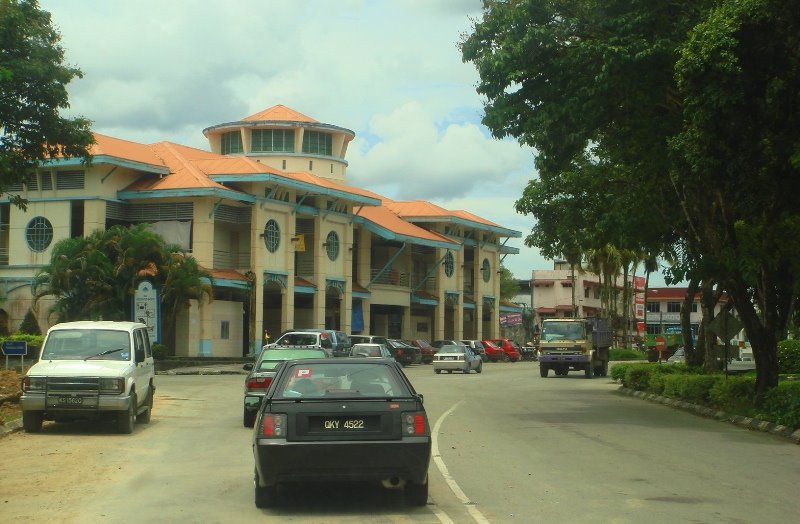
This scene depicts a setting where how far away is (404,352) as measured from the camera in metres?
59.5

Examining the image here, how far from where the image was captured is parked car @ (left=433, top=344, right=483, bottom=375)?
5162 cm

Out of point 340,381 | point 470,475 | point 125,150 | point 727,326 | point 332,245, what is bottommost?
point 470,475

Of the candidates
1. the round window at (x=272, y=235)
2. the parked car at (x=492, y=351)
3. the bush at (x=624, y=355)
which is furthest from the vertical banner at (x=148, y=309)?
the bush at (x=624, y=355)

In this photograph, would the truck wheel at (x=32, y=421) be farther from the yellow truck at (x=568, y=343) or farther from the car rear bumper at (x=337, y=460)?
the yellow truck at (x=568, y=343)

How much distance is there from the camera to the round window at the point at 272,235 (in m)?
55.8

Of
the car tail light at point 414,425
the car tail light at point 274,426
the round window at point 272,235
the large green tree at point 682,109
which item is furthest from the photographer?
the round window at point 272,235

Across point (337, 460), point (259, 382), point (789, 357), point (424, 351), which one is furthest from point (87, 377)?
point (424, 351)

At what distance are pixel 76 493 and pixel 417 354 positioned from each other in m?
51.0

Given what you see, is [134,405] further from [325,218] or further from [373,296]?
[373,296]

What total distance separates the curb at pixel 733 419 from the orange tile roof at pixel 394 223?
38.5 m

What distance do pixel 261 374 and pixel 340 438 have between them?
31.2 ft

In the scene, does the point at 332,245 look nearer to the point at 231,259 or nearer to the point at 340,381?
the point at 231,259

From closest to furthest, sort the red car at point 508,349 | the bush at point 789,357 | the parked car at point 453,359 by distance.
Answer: the bush at point 789,357 → the parked car at point 453,359 → the red car at point 508,349

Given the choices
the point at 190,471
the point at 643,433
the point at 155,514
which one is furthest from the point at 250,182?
the point at 155,514
